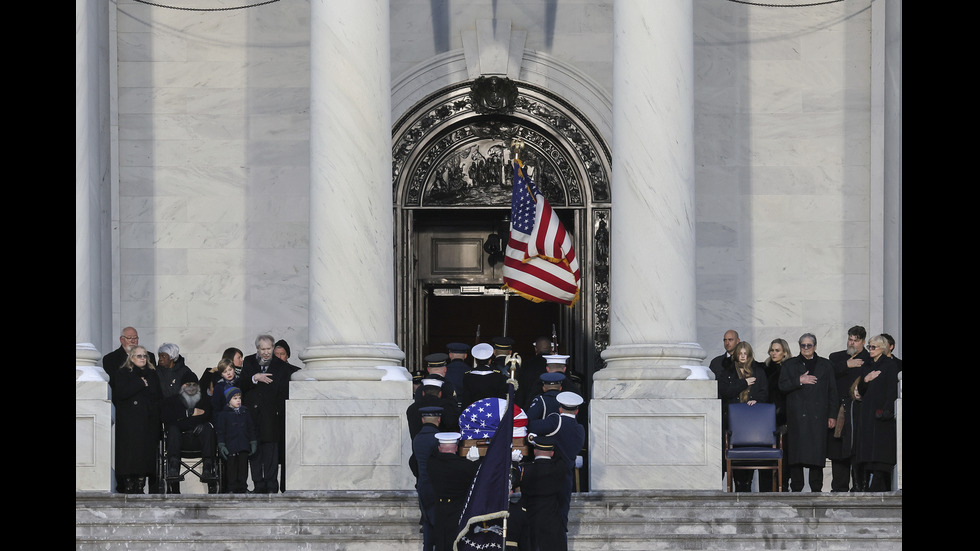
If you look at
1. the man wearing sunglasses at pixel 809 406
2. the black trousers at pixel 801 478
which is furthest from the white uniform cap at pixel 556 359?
the black trousers at pixel 801 478

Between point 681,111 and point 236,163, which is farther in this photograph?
point 236,163

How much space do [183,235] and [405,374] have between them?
6914 millimetres

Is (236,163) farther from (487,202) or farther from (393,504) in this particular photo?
(393,504)

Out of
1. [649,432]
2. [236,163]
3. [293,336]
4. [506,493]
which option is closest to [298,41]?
[236,163]

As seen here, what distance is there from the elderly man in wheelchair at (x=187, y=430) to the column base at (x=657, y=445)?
4.99 metres

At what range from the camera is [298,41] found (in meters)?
30.1

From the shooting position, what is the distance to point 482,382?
2217 centimetres

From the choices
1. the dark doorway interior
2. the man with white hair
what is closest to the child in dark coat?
the man with white hair

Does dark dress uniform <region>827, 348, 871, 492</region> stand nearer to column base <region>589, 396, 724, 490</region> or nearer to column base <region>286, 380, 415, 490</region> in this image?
column base <region>589, 396, 724, 490</region>

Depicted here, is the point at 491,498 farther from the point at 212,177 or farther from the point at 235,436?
the point at 212,177

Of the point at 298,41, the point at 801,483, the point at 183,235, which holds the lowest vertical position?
the point at 801,483

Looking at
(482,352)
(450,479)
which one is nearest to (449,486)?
(450,479)

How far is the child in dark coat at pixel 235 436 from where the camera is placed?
77.7 feet

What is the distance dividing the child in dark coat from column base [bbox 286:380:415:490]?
21.3 inches
